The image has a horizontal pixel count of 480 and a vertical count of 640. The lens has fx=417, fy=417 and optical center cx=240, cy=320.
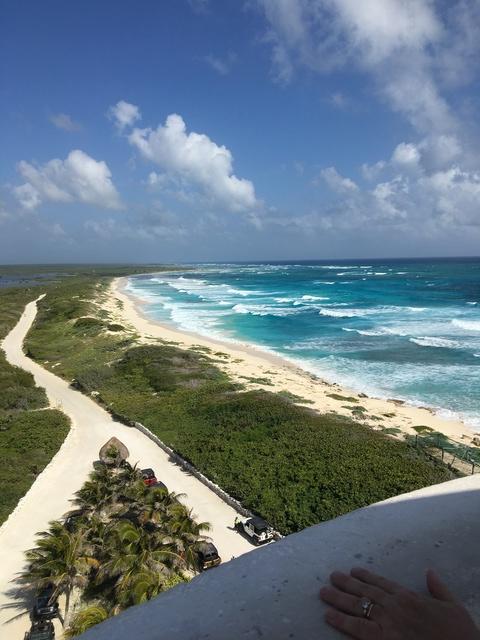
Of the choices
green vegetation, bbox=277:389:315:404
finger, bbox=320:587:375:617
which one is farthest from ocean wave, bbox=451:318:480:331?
finger, bbox=320:587:375:617

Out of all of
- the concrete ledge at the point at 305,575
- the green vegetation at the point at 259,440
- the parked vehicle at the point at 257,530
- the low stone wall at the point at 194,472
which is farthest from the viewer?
the green vegetation at the point at 259,440

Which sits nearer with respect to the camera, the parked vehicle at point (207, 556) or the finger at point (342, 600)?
the finger at point (342, 600)

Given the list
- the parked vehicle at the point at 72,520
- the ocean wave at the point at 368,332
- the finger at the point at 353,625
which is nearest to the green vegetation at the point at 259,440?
the parked vehicle at the point at 72,520

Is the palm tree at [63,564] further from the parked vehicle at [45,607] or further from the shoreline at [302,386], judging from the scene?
the shoreline at [302,386]

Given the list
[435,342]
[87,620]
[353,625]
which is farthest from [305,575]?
[435,342]

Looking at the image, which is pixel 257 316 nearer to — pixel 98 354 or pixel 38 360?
pixel 98 354

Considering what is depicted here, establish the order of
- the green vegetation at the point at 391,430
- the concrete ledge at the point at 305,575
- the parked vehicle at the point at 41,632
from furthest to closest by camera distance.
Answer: the green vegetation at the point at 391,430
the parked vehicle at the point at 41,632
the concrete ledge at the point at 305,575
